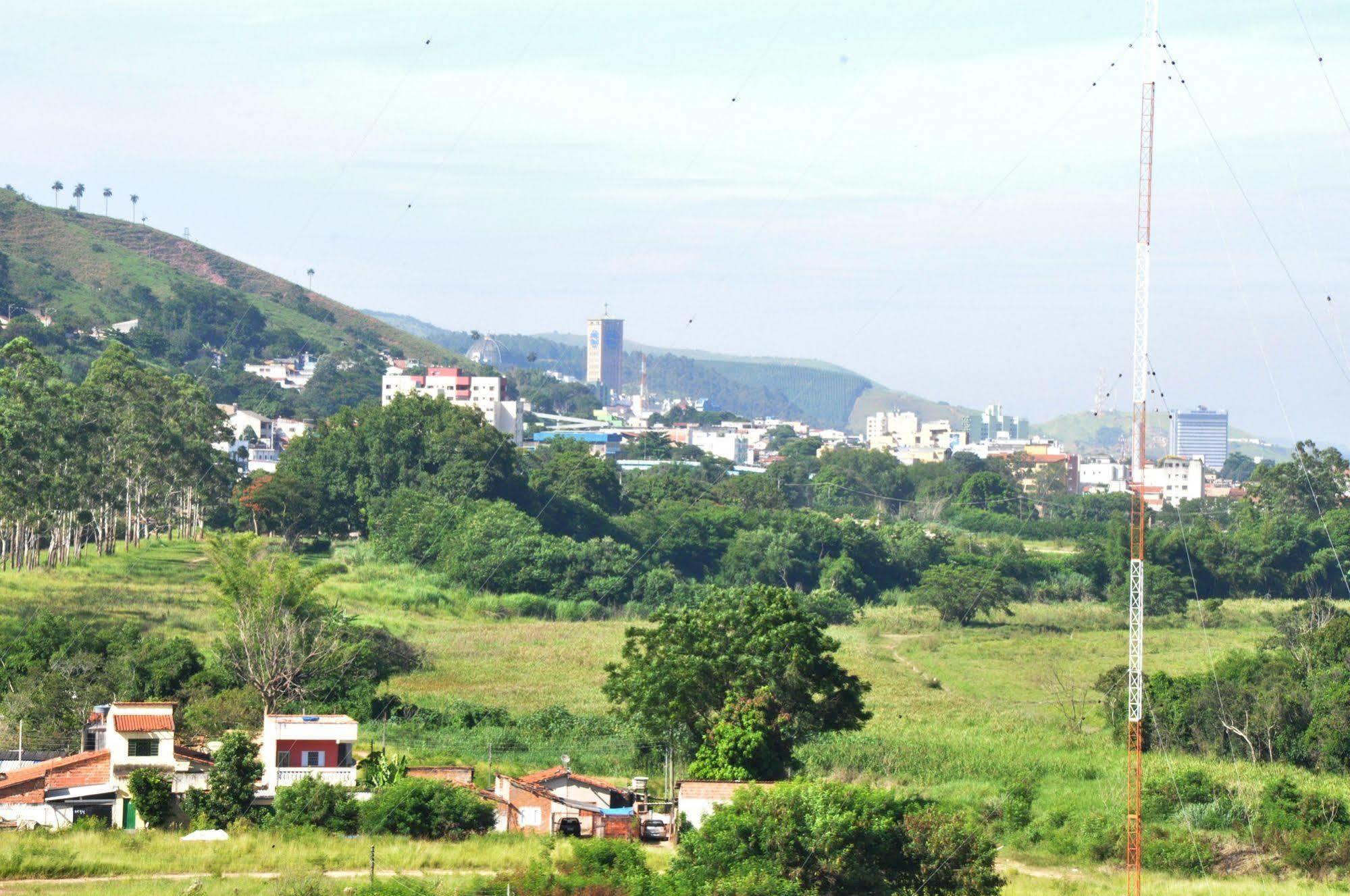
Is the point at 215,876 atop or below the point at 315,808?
below

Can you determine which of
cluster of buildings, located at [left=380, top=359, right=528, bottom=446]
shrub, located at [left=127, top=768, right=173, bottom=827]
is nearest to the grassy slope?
cluster of buildings, located at [left=380, top=359, right=528, bottom=446]

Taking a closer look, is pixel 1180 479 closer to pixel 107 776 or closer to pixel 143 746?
pixel 143 746

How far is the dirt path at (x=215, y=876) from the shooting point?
78.0 ft

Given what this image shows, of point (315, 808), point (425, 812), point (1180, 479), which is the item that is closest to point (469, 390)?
point (1180, 479)

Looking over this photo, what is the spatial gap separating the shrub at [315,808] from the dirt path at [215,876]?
256 cm

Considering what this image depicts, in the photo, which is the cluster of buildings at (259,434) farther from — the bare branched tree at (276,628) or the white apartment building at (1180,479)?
the white apartment building at (1180,479)

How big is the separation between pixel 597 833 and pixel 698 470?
83.1 metres

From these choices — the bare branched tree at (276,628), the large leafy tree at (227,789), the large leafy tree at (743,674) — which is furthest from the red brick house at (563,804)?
the bare branched tree at (276,628)

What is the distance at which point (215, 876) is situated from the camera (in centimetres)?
2436

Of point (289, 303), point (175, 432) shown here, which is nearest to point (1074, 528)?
point (175, 432)

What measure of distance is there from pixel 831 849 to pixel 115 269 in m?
153

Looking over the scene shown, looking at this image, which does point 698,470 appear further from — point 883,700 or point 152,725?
point 152,725

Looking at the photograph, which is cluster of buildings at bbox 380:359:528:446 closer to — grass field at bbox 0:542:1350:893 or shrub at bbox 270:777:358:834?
grass field at bbox 0:542:1350:893

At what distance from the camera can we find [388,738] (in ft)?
117
